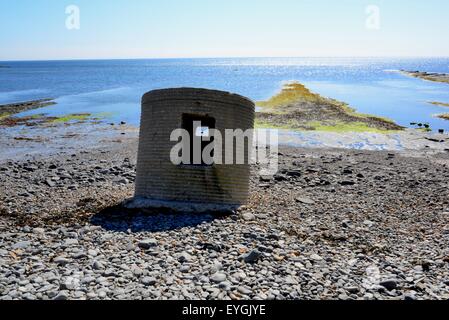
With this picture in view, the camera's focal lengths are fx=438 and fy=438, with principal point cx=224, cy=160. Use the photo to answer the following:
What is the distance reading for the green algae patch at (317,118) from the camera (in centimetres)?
2919

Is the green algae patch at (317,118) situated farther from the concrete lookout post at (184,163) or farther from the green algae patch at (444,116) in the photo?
the concrete lookout post at (184,163)

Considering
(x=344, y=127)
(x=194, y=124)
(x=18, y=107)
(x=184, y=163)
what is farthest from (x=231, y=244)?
(x=18, y=107)

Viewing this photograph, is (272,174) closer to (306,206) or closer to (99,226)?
(306,206)

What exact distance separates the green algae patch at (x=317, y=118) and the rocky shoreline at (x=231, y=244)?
15.9 metres

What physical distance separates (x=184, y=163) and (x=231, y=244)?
8.34 feet

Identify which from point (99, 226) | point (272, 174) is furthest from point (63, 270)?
point (272, 174)

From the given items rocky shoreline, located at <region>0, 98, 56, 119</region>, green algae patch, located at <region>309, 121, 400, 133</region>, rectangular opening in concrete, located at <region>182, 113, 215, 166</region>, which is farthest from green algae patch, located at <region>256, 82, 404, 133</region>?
rocky shoreline, located at <region>0, 98, 56, 119</region>

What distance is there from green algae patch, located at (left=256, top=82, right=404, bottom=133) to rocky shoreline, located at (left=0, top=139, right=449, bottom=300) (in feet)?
52.1

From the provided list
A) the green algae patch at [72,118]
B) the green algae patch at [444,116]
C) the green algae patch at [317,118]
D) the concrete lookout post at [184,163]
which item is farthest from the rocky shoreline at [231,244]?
the green algae patch at [444,116]

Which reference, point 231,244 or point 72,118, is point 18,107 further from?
point 231,244

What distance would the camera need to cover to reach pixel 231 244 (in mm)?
7371

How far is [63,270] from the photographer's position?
6.18 meters

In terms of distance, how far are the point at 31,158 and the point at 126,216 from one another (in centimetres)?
1180

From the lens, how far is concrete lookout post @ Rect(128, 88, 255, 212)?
9.15 meters
